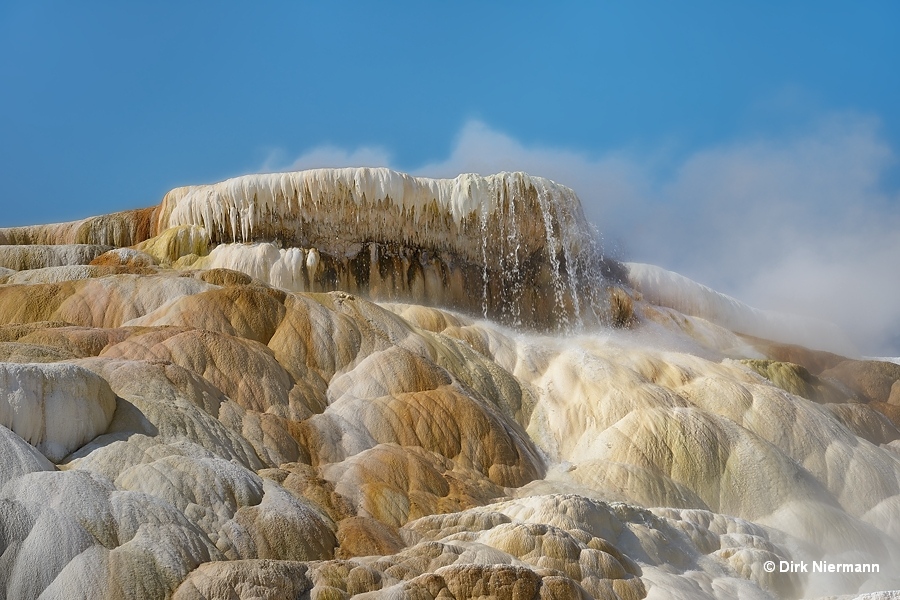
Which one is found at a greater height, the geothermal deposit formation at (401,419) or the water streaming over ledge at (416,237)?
the water streaming over ledge at (416,237)

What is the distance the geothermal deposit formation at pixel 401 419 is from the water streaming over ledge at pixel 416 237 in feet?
0.19

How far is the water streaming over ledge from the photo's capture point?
2034 cm

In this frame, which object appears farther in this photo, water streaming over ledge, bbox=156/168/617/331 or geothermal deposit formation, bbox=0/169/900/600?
water streaming over ledge, bbox=156/168/617/331

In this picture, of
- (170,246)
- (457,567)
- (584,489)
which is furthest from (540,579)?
(170,246)

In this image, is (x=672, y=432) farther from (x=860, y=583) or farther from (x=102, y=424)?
(x=102, y=424)

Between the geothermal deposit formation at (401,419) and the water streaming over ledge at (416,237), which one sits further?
the water streaming over ledge at (416,237)

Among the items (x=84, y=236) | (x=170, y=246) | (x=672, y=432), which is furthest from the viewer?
(x=84, y=236)

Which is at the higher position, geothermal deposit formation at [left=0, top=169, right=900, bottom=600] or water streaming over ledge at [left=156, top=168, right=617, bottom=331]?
water streaming over ledge at [left=156, top=168, right=617, bottom=331]

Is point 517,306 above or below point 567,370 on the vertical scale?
A: above

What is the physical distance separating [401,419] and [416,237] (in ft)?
28.5

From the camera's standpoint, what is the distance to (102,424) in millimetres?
10086

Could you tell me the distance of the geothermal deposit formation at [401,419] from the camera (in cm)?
860

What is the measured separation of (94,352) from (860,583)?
9643mm

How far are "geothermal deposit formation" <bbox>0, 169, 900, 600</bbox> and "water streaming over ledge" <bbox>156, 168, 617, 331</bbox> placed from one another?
2.3 inches
